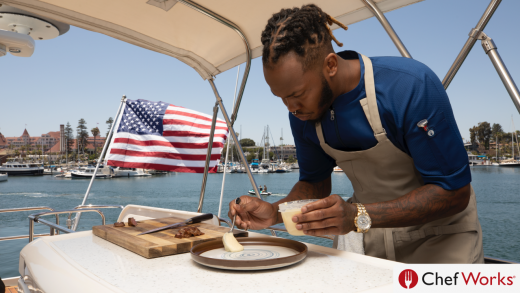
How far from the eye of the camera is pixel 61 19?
7.25 feet

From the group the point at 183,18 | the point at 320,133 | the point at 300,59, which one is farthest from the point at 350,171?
the point at 183,18

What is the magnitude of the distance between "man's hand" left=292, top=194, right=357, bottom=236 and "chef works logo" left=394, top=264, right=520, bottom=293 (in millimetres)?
201

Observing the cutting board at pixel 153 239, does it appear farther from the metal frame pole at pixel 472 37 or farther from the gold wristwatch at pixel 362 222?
the metal frame pole at pixel 472 37

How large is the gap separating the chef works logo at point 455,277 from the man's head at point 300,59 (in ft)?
1.90

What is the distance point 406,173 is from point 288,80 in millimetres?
531

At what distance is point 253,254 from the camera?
105 centimetres

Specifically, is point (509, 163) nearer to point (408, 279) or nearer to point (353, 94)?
point (353, 94)

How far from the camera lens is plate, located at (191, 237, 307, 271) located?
0.88 meters

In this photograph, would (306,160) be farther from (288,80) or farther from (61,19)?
(61,19)

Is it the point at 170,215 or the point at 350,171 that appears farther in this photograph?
the point at 170,215

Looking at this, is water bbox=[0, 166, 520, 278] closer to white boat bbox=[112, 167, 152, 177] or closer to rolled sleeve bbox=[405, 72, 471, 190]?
white boat bbox=[112, 167, 152, 177]

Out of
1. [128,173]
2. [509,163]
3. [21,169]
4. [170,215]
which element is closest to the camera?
[170,215]

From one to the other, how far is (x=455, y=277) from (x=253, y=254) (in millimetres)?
510

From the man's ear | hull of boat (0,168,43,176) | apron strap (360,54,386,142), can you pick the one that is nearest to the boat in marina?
apron strap (360,54,386,142)
